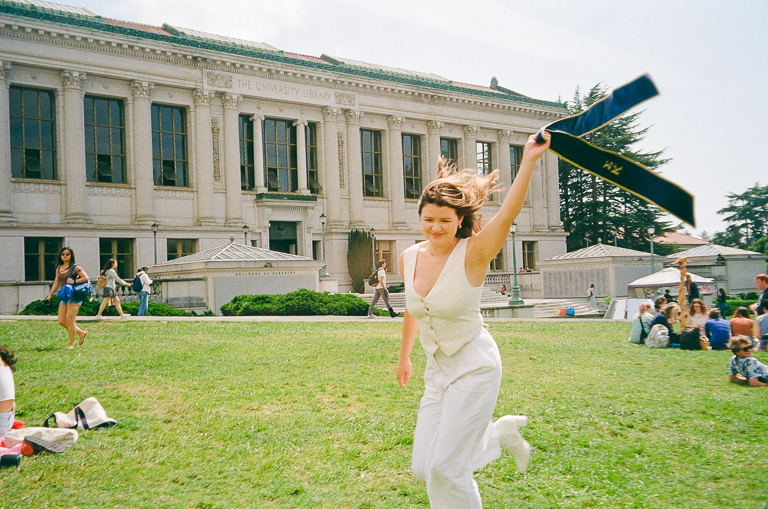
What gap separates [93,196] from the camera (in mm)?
36375

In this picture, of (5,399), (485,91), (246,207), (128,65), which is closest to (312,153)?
(246,207)

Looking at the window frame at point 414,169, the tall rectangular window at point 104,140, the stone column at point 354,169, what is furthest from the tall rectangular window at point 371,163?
the tall rectangular window at point 104,140

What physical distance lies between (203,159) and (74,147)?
23.7ft

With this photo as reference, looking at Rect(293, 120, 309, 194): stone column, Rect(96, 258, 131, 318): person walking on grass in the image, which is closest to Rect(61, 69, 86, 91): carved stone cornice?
Rect(293, 120, 309, 194): stone column

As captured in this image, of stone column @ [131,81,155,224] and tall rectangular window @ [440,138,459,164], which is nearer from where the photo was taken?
stone column @ [131,81,155,224]

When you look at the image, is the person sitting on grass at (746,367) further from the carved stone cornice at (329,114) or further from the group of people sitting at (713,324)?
the carved stone cornice at (329,114)

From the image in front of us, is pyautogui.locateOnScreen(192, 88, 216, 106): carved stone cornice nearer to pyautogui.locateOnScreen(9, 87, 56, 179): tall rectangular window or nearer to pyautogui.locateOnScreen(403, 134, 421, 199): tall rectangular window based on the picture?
pyautogui.locateOnScreen(9, 87, 56, 179): tall rectangular window

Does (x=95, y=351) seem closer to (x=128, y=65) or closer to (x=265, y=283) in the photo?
(x=265, y=283)

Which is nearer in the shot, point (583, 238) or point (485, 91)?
point (485, 91)

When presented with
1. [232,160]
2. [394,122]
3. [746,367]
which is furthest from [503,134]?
[746,367]

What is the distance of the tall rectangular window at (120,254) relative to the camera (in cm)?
3638

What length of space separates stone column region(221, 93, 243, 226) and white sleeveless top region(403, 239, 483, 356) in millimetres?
37384

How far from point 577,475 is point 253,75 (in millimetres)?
39152

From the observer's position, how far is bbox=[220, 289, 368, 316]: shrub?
77.9 feet
